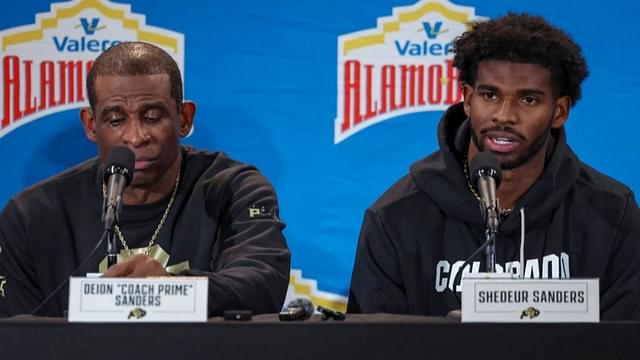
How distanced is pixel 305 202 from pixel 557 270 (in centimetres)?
92

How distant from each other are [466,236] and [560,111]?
0.44 m

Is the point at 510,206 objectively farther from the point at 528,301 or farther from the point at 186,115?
the point at 528,301

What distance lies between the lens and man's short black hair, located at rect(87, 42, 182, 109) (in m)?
3.00

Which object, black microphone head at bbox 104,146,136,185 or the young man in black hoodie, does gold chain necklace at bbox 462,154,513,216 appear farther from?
black microphone head at bbox 104,146,136,185

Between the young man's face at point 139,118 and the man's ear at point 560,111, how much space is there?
3.36 ft

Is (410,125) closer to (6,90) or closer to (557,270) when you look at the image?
(557,270)

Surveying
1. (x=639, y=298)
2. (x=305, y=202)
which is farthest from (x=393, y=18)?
(x=639, y=298)

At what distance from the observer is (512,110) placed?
3.05 meters

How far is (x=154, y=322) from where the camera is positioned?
1921 millimetres
